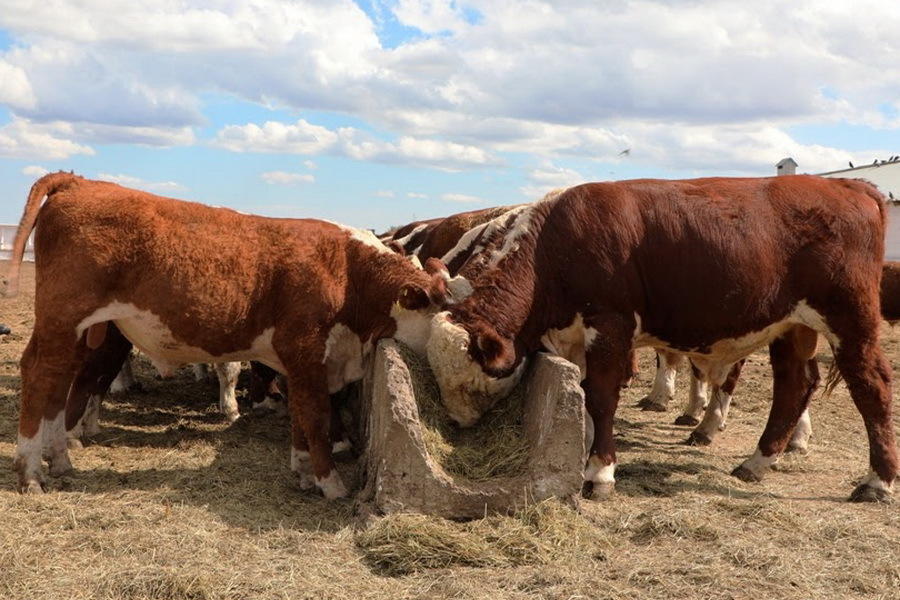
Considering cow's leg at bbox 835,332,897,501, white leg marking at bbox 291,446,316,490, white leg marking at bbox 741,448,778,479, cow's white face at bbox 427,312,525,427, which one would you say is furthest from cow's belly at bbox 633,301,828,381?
white leg marking at bbox 291,446,316,490

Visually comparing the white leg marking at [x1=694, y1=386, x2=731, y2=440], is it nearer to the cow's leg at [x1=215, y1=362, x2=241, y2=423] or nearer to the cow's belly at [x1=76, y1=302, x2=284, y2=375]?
the cow's belly at [x1=76, y1=302, x2=284, y2=375]

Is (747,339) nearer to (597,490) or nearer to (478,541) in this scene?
(597,490)

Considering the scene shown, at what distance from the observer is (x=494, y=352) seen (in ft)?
20.4

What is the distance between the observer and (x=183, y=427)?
8062 millimetres

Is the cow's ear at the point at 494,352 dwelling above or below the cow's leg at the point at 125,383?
above

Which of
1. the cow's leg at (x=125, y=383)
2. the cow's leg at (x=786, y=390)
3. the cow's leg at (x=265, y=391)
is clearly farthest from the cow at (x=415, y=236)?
the cow's leg at (x=786, y=390)

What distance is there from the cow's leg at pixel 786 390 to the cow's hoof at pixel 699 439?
1147mm

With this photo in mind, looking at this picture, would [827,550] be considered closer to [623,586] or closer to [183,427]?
[623,586]

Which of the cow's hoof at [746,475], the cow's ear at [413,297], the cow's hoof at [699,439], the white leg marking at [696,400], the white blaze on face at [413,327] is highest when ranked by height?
the cow's ear at [413,297]

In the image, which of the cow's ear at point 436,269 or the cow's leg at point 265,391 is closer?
the cow's ear at point 436,269

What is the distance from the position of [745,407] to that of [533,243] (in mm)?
4852

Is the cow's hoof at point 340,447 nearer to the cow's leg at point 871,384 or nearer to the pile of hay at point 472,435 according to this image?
the pile of hay at point 472,435

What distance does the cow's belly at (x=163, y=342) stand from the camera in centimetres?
612

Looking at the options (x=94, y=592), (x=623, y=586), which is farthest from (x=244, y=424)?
(x=623, y=586)
